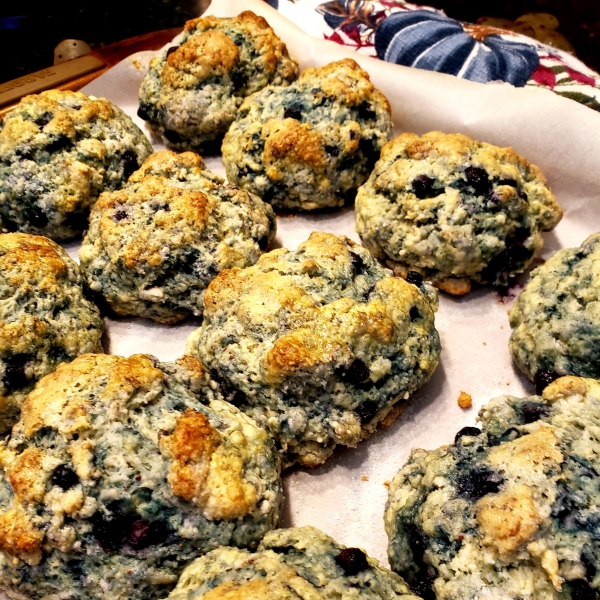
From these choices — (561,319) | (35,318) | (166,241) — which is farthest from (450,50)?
(35,318)

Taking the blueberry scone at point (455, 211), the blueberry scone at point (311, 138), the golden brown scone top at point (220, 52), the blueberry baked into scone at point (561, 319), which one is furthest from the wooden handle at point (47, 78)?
the blueberry baked into scone at point (561, 319)

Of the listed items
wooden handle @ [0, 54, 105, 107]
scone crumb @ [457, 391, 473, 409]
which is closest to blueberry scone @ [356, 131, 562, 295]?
scone crumb @ [457, 391, 473, 409]

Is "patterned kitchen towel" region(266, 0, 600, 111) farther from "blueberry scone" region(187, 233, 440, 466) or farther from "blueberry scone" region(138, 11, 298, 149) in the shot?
"blueberry scone" region(187, 233, 440, 466)

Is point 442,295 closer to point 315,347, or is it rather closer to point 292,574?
point 315,347

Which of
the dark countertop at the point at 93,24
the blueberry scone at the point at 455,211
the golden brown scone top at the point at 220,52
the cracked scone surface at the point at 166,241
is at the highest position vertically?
the golden brown scone top at the point at 220,52

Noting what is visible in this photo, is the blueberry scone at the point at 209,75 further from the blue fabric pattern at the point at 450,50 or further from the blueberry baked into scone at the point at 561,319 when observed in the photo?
the blueberry baked into scone at the point at 561,319

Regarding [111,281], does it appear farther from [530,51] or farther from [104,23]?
[104,23]
